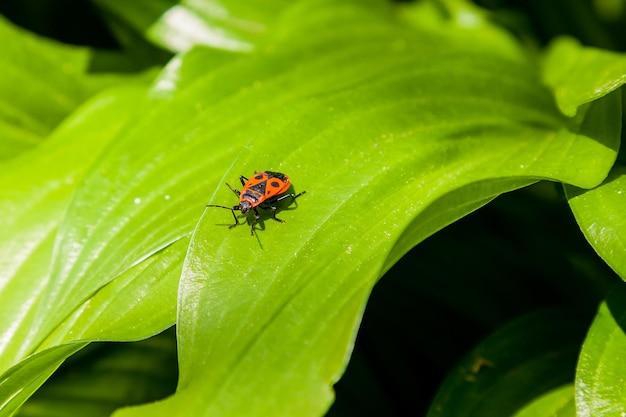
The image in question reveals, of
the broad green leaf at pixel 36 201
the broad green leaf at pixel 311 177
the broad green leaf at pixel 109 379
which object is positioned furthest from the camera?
the broad green leaf at pixel 109 379

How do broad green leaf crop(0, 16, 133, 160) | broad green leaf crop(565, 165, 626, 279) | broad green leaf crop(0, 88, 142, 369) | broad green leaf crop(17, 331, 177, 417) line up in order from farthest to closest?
broad green leaf crop(0, 16, 133, 160) → broad green leaf crop(17, 331, 177, 417) → broad green leaf crop(0, 88, 142, 369) → broad green leaf crop(565, 165, 626, 279)

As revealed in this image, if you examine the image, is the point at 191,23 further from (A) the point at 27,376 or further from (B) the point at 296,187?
(A) the point at 27,376

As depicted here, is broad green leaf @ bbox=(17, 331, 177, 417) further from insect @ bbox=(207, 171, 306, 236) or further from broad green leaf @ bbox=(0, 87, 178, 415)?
insect @ bbox=(207, 171, 306, 236)

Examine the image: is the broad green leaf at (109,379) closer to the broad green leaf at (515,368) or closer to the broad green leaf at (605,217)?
the broad green leaf at (515,368)

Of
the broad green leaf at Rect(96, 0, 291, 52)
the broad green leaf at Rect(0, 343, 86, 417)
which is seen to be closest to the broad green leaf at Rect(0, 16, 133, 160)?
the broad green leaf at Rect(96, 0, 291, 52)

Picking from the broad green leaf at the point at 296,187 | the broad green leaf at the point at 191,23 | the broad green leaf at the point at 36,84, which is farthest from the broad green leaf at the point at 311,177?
the broad green leaf at the point at 36,84

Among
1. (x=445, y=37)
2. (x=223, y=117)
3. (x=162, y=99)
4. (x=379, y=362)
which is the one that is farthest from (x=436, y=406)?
(x=445, y=37)

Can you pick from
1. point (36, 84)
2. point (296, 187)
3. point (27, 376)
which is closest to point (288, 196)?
point (296, 187)
